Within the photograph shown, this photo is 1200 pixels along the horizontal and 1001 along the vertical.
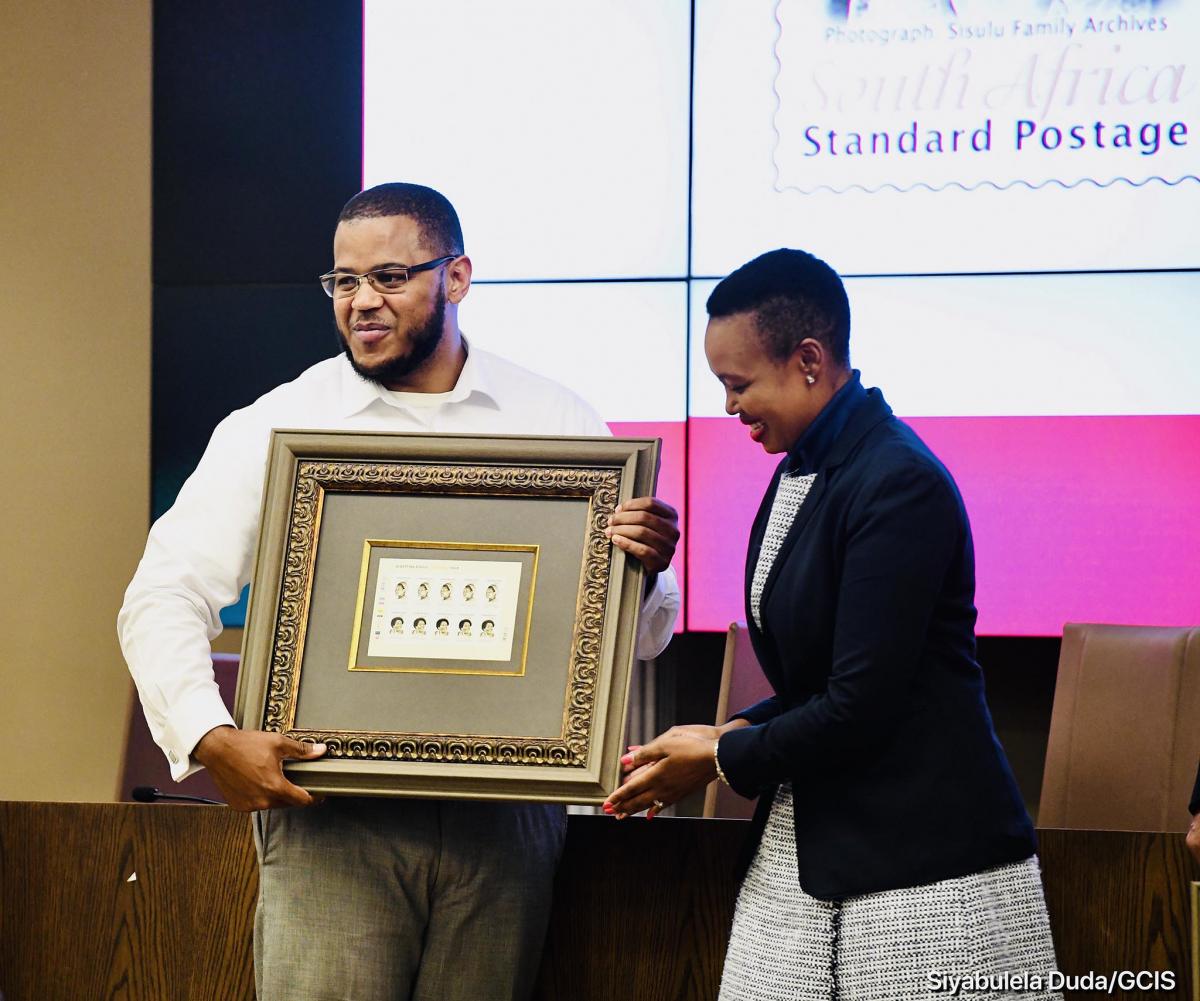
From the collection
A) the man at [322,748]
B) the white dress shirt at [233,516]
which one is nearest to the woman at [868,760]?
the man at [322,748]

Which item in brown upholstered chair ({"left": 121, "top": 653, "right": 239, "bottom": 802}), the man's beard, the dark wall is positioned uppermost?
the dark wall

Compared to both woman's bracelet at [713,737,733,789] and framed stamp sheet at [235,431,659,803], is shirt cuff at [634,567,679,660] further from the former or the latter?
woman's bracelet at [713,737,733,789]

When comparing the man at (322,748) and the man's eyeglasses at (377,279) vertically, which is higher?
the man's eyeglasses at (377,279)

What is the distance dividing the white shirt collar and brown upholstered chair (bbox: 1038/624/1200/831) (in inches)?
67.0

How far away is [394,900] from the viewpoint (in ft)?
6.03

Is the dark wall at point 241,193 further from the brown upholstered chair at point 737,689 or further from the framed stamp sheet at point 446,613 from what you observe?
the framed stamp sheet at point 446,613

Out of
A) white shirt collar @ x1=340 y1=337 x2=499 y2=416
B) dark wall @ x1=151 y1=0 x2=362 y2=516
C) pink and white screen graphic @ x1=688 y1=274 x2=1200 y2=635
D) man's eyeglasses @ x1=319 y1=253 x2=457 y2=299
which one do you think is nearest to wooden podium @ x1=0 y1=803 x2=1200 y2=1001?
white shirt collar @ x1=340 y1=337 x2=499 y2=416

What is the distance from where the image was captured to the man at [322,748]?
1.80m

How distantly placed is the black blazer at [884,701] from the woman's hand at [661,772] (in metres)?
0.05

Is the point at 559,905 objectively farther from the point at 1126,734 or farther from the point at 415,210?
the point at 1126,734

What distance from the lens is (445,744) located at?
5.64 feet

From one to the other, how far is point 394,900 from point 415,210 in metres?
1.05

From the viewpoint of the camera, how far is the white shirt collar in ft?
6.80

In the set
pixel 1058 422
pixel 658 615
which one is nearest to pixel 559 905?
pixel 658 615
